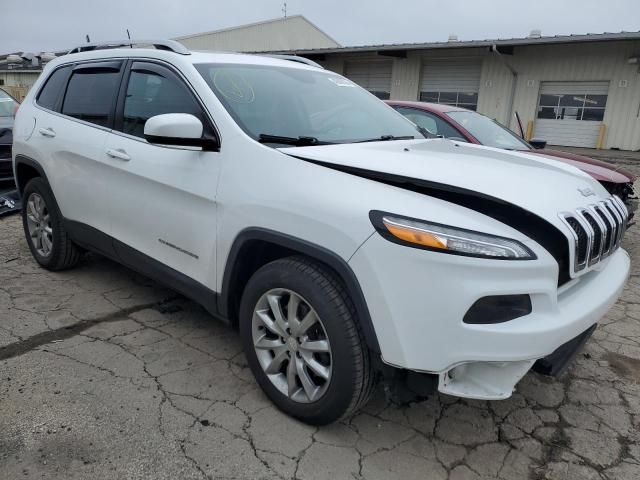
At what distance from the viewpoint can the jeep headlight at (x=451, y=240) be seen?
73.0 inches

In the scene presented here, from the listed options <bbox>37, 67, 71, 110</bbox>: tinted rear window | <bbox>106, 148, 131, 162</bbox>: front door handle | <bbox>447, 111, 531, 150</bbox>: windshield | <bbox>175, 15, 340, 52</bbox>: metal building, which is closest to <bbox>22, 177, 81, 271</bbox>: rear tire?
<bbox>37, 67, 71, 110</bbox>: tinted rear window

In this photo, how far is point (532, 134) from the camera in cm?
2008

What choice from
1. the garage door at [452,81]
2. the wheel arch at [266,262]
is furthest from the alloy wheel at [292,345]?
the garage door at [452,81]

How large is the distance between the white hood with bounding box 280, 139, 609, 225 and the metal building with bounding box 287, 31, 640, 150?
1754cm

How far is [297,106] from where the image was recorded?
2955mm

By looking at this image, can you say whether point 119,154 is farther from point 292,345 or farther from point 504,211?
point 504,211

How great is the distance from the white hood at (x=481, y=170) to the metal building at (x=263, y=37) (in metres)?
29.3

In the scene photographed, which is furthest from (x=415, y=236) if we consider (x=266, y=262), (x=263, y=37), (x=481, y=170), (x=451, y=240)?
(x=263, y=37)

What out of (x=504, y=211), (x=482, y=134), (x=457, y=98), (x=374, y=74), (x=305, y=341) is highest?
(x=374, y=74)

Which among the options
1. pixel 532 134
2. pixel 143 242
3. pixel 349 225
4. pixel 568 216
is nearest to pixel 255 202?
pixel 349 225

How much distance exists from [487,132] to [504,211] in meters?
4.33

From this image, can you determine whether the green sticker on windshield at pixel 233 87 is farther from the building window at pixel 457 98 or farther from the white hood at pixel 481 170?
the building window at pixel 457 98

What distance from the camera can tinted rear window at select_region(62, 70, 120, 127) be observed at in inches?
135

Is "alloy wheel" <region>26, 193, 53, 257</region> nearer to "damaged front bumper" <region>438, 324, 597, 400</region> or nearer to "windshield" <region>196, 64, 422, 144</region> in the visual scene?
"windshield" <region>196, 64, 422, 144</region>
